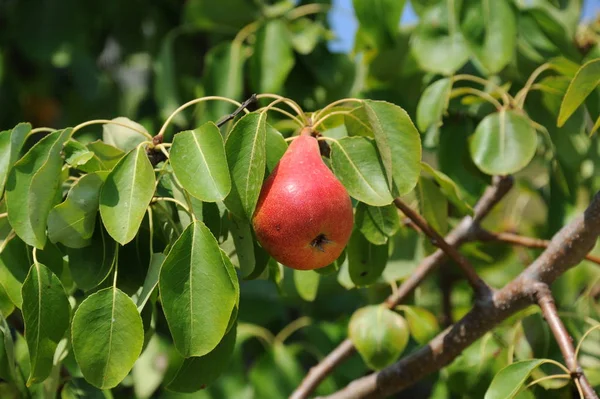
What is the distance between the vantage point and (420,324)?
5.49 feet

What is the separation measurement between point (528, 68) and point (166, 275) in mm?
1144

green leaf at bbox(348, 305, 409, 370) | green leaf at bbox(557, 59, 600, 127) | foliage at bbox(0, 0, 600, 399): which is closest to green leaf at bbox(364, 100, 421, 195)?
foliage at bbox(0, 0, 600, 399)

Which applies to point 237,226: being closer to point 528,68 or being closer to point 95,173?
point 95,173

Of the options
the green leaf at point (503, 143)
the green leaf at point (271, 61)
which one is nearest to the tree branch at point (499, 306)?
the green leaf at point (503, 143)

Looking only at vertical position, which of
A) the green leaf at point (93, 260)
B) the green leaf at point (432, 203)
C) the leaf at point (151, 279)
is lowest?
the green leaf at point (432, 203)

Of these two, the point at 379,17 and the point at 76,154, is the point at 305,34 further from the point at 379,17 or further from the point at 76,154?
the point at 76,154

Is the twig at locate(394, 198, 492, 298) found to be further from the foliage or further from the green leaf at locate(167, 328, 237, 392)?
the green leaf at locate(167, 328, 237, 392)

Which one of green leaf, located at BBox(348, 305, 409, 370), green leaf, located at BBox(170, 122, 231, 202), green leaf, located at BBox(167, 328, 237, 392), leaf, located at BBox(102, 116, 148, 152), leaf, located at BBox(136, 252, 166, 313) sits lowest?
green leaf, located at BBox(348, 305, 409, 370)

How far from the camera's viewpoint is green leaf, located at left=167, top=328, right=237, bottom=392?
120cm

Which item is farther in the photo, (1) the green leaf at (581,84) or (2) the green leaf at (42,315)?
(1) the green leaf at (581,84)

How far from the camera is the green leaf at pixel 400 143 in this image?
1125mm

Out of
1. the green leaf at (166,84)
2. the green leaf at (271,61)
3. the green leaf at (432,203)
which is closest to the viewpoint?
the green leaf at (432,203)

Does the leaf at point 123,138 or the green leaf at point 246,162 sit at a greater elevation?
the green leaf at point 246,162

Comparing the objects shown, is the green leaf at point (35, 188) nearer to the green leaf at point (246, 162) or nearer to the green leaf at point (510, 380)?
the green leaf at point (246, 162)
